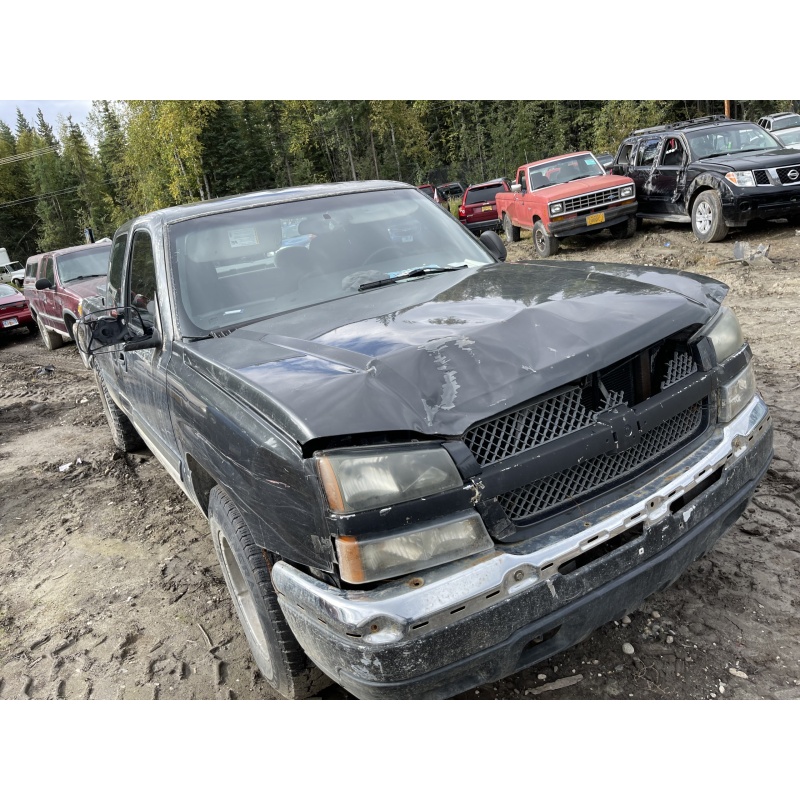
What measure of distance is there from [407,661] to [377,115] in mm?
37216

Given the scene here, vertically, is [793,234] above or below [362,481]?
below

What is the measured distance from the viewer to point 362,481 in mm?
1716

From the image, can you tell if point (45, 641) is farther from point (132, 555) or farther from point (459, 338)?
point (459, 338)

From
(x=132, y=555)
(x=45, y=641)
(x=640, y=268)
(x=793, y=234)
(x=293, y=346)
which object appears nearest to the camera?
(x=293, y=346)

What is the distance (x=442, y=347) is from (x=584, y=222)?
33.6 feet

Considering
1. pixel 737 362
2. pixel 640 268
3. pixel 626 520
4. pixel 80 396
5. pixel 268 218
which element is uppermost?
pixel 268 218

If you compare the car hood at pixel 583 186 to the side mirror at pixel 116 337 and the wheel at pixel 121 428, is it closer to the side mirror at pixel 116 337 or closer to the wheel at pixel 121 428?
the wheel at pixel 121 428

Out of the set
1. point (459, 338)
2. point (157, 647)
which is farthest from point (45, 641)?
point (459, 338)

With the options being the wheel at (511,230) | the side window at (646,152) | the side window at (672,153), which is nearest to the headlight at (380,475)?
the side window at (672,153)

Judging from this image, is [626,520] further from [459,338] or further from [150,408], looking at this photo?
[150,408]

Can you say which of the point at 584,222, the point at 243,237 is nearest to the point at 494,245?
the point at 243,237

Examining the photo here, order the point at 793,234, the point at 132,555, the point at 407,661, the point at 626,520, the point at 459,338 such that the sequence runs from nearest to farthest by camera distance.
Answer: the point at 407,661
the point at 626,520
the point at 459,338
the point at 132,555
the point at 793,234

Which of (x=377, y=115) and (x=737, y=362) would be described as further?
(x=377, y=115)

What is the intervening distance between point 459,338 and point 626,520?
75cm
